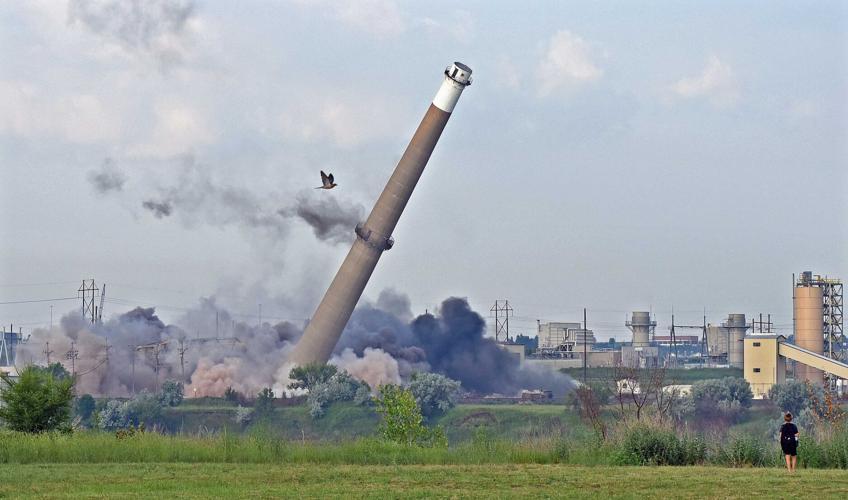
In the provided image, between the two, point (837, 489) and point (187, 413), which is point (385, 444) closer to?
point (837, 489)

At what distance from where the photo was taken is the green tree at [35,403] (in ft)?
135

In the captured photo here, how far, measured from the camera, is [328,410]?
99.9m

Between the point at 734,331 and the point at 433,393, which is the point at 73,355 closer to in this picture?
the point at 433,393

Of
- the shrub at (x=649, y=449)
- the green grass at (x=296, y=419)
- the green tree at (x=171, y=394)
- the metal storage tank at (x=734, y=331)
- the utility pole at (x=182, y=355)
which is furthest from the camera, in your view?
the metal storage tank at (x=734, y=331)

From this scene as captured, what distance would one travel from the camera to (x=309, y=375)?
100625mm

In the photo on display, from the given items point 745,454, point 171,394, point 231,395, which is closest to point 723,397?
point 231,395

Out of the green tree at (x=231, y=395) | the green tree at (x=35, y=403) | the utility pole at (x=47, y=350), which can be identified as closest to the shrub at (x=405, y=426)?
the green tree at (x=35, y=403)

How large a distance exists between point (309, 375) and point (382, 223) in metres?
16.8

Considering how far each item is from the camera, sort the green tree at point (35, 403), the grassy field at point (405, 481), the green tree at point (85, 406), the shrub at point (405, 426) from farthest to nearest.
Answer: the green tree at point (85, 406), the shrub at point (405, 426), the green tree at point (35, 403), the grassy field at point (405, 481)

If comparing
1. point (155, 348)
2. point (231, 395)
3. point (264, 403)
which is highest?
point (155, 348)

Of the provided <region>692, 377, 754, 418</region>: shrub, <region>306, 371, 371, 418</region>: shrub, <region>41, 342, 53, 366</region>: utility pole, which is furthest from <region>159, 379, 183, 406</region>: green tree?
<region>692, 377, 754, 418</region>: shrub

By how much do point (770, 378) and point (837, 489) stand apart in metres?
83.8

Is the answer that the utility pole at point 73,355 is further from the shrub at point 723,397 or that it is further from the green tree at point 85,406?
the shrub at point 723,397

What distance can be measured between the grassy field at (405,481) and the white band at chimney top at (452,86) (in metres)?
51.5
